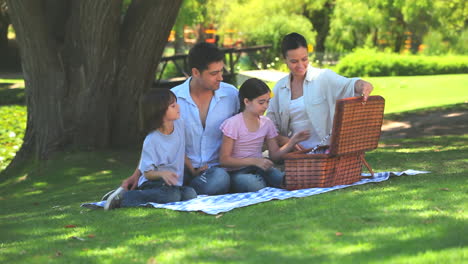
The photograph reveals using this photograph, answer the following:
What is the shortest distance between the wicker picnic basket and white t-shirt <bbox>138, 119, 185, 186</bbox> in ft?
3.01

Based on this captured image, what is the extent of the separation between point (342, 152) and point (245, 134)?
36.5 inches

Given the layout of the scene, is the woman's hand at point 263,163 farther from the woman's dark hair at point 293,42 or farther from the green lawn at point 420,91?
the green lawn at point 420,91

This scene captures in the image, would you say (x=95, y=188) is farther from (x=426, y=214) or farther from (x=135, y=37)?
(x=426, y=214)

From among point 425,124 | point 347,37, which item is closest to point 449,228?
point 425,124

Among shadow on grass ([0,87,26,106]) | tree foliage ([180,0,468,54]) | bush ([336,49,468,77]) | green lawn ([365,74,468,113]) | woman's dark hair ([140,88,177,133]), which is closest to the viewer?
woman's dark hair ([140,88,177,133])

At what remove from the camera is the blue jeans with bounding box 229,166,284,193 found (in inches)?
250

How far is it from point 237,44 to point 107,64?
2670 cm

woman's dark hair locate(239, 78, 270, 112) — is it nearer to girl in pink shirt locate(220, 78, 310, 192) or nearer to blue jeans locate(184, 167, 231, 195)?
girl in pink shirt locate(220, 78, 310, 192)

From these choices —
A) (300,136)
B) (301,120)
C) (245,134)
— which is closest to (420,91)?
(301,120)

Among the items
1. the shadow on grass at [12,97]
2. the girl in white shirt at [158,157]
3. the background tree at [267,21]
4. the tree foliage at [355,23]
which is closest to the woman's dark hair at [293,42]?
the girl in white shirt at [158,157]

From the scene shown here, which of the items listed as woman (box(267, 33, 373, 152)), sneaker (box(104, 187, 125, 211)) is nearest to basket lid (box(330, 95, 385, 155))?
woman (box(267, 33, 373, 152))

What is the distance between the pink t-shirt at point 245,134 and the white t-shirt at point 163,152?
45cm

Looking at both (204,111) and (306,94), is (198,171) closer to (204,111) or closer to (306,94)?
(204,111)

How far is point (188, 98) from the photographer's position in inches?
263
